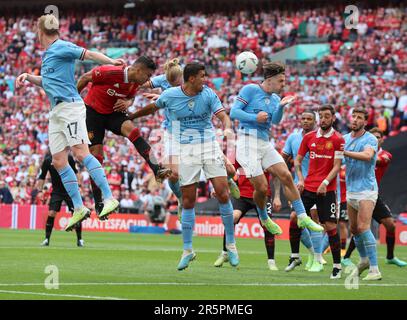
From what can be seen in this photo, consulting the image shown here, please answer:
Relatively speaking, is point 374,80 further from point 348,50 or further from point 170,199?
point 170,199

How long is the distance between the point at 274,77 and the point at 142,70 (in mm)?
2032

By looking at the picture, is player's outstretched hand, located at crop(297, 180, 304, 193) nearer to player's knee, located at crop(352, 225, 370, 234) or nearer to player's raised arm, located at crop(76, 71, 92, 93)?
player's knee, located at crop(352, 225, 370, 234)

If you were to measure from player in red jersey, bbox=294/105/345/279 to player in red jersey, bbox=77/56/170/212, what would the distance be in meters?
2.57

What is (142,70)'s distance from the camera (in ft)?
46.6

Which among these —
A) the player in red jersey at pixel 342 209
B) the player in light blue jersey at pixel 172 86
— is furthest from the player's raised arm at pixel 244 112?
the player in red jersey at pixel 342 209

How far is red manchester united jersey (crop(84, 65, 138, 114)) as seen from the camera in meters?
15.1

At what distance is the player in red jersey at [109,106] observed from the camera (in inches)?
592

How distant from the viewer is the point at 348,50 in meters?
36.1

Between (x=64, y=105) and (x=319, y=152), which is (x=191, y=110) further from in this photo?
(x=319, y=152)

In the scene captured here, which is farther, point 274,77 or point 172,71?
point 172,71

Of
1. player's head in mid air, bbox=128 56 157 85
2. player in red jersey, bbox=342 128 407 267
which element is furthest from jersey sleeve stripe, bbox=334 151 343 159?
player's head in mid air, bbox=128 56 157 85

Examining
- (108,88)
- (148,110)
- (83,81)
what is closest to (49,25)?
(83,81)

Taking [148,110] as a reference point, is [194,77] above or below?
above

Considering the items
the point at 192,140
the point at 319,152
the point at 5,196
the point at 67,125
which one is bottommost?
the point at 5,196
